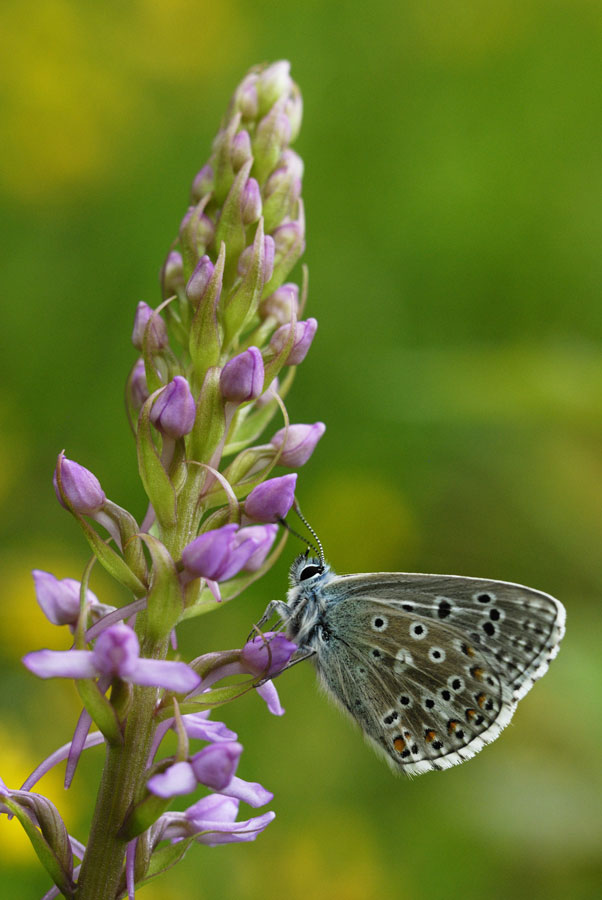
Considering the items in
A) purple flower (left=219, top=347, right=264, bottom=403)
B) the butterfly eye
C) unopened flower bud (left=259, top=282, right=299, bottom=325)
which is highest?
unopened flower bud (left=259, top=282, right=299, bottom=325)

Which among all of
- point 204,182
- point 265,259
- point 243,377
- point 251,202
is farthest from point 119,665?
point 204,182

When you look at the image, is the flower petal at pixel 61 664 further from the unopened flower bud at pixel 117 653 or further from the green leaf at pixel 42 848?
the green leaf at pixel 42 848

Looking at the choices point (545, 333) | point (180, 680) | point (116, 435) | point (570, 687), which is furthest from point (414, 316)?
point (180, 680)

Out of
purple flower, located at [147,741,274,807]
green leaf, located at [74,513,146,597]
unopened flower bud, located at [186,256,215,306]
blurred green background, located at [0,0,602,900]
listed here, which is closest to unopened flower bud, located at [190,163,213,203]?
unopened flower bud, located at [186,256,215,306]

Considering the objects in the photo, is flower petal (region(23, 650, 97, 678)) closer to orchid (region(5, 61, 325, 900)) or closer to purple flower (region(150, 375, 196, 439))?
orchid (region(5, 61, 325, 900))

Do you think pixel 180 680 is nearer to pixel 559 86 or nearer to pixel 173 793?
pixel 173 793

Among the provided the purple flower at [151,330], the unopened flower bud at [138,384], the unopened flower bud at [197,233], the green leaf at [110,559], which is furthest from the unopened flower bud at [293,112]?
the green leaf at [110,559]
